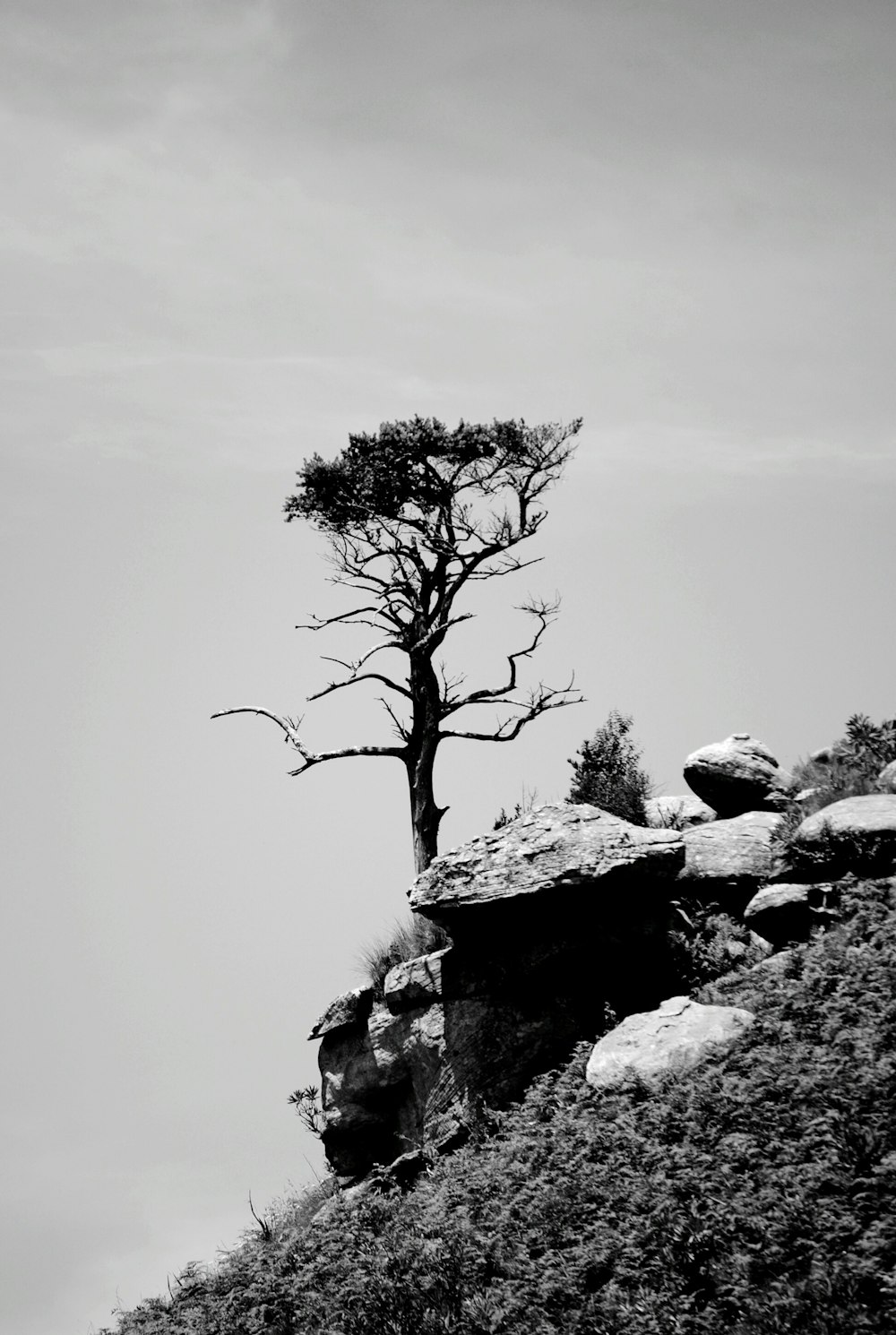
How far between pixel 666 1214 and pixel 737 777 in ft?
40.6

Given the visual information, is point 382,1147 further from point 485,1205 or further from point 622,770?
point 622,770

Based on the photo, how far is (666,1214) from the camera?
32.2ft

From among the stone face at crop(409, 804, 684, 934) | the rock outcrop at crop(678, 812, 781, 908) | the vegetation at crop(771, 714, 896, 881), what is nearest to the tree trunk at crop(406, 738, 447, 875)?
the stone face at crop(409, 804, 684, 934)

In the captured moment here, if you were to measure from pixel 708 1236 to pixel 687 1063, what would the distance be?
3.52 meters

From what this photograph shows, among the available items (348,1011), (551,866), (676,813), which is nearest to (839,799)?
(676,813)

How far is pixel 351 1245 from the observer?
42.7 feet

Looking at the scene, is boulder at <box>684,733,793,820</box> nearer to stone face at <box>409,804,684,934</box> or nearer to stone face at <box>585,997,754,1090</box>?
stone face at <box>409,804,684,934</box>

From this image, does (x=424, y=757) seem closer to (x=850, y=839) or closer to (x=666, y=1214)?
(x=850, y=839)

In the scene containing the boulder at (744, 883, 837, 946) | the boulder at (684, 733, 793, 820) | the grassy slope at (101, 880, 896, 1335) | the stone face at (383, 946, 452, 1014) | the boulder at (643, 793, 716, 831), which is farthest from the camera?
the boulder at (643, 793, 716, 831)

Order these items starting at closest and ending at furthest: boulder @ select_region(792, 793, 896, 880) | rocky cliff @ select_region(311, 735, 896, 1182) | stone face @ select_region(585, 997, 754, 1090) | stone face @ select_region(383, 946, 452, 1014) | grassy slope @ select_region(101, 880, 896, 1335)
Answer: grassy slope @ select_region(101, 880, 896, 1335) < stone face @ select_region(585, 997, 754, 1090) < boulder @ select_region(792, 793, 896, 880) < rocky cliff @ select_region(311, 735, 896, 1182) < stone face @ select_region(383, 946, 452, 1014)

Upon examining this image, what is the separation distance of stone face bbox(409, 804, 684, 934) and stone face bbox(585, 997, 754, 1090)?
94.7 inches

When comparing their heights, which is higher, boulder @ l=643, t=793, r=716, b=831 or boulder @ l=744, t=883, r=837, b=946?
boulder @ l=643, t=793, r=716, b=831

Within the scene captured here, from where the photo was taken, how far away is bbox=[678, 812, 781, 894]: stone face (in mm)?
17484

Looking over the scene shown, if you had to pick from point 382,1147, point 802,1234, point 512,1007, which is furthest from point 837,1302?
point 382,1147
